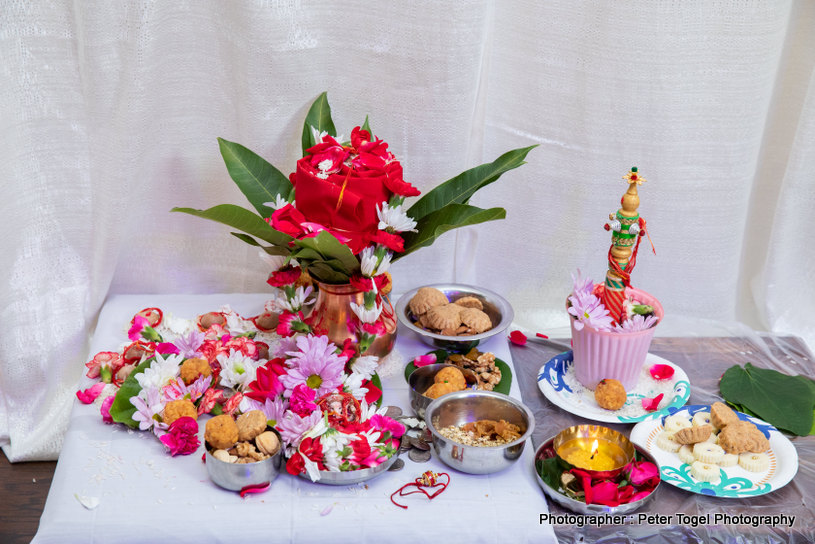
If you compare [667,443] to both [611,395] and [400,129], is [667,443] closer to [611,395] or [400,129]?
[611,395]

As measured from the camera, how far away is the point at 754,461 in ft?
4.18

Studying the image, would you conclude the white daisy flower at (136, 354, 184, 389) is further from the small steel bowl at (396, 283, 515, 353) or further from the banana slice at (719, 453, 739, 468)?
the banana slice at (719, 453, 739, 468)

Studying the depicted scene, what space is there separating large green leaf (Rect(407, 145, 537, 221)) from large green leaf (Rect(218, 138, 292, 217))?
0.29 metres

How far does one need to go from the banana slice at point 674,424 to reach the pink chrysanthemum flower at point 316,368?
571 mm

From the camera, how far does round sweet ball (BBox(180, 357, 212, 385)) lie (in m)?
1.36

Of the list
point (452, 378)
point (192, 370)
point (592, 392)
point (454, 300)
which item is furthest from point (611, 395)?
point (192, 370)

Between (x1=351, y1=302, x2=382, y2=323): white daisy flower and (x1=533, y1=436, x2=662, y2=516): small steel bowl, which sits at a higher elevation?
(x1=351, y1=302, x2=382, y2=323): white daisy flower

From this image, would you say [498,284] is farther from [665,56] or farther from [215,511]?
→ [215,511]

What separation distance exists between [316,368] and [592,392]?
0.54 meters

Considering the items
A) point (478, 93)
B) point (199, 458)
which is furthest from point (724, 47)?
point (199, 458)

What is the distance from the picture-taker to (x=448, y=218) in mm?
1401

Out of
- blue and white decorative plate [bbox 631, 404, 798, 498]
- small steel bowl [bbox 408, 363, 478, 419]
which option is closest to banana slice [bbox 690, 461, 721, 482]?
blue and white decorative plate [bbox 631, 404, 798, 498]

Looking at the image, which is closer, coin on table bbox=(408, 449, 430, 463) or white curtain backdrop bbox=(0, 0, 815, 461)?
coin on table bbox=(408, 449, 430, 463)

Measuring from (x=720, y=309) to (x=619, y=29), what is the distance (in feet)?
2.45
